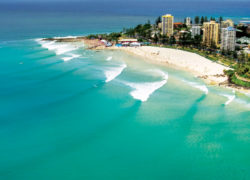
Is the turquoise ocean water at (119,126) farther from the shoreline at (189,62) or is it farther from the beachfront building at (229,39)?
the beachfront building at (229,39)

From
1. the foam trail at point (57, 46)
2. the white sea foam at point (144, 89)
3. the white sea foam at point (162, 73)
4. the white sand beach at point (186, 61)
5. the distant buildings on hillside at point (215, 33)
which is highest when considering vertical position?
the distant buildings on hillside at point (215, 33)

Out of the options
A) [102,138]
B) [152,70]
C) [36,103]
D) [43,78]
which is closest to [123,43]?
[152,70]

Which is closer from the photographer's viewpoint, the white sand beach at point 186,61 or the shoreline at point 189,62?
the shoreline at point 189,62

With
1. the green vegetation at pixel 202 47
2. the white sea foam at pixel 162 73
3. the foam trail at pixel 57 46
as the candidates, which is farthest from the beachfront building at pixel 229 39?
the foam trail at pixel 57 46

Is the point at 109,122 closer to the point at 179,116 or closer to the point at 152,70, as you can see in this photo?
the point at 179,116

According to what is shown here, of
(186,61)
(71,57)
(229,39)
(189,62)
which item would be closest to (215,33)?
(229,39)

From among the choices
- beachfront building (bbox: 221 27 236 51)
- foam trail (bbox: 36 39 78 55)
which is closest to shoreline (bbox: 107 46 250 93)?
beachfront building (bbox: 221 27 236 51)

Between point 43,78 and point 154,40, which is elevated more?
point 154,40
